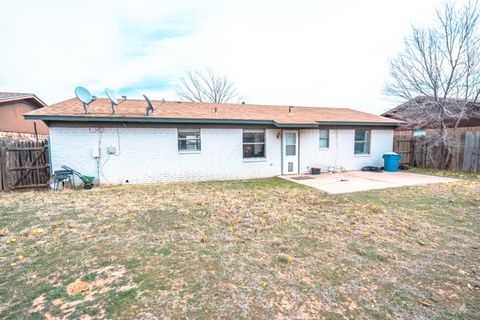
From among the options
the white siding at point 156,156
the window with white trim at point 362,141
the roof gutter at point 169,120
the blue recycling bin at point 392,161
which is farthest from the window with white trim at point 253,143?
the blue recycling bin at point 392,161

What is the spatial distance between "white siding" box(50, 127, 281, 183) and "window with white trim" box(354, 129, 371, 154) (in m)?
4.73

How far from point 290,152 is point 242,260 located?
8281mm

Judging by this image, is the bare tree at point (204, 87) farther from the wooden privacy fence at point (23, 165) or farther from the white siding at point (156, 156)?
the wooden privacy fence at point (23, 165)

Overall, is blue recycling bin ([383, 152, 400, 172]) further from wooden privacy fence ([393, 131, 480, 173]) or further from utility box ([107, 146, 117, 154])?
utility box ([107, 146, 117, 154])

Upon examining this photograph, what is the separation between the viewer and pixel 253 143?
10234 mm

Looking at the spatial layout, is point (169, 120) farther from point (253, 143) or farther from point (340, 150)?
point (340, 150)

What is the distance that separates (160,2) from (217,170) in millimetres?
6778

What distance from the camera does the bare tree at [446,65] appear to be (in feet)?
37.4

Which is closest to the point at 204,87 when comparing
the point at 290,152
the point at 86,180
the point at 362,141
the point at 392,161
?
the point at 290,152

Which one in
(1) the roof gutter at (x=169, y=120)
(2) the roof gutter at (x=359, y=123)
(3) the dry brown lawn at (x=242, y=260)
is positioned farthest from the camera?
(2) the roof gutter at (x=359, y=123)

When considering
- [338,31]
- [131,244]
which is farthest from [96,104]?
[338,31]

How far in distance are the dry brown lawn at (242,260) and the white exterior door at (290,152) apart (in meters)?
4.99

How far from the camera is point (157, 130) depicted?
352 inches

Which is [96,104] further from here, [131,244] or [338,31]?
[338,31]
